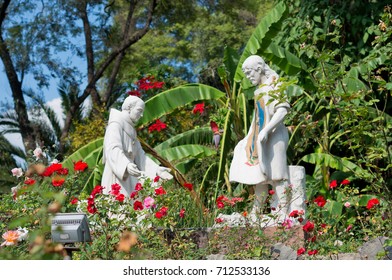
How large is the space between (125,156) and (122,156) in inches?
2.7

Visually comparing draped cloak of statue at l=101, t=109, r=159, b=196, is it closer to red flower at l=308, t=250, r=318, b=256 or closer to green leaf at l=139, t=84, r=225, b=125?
red flower at l=308, t=250, r=318, b=256

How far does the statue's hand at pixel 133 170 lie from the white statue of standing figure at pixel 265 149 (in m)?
1.01

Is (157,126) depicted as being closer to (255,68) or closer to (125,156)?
(125,156)

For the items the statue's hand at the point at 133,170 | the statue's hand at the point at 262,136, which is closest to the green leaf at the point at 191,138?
the statue's hand at the point at 133,170

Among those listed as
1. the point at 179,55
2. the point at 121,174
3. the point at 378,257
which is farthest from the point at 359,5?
the point at 179,55

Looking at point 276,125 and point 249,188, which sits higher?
point 276,125

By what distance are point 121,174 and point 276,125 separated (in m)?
1.71

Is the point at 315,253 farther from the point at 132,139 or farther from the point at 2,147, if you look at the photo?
the point at 2,147

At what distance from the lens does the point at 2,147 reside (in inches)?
755

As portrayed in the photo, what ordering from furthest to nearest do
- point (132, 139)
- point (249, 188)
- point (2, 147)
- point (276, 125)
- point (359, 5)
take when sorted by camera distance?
1. point (2, 147)
2. point (359, 5)
3. point (249, 188)
4. point (132, 139)
5. point (276, 125)

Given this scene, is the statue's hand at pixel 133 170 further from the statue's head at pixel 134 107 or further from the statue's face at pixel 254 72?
the statue's face at pixel 254 72

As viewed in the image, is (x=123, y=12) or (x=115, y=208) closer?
(x=115, y=208)

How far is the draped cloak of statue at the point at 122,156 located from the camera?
839cm

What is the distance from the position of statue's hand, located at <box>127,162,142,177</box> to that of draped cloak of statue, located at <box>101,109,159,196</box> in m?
0.06
